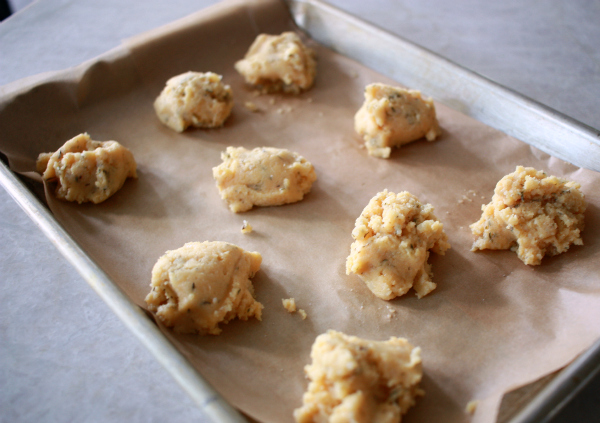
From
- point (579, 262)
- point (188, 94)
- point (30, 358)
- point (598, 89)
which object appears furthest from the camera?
point (598, 89)

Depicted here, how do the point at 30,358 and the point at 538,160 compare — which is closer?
the point at 30,358

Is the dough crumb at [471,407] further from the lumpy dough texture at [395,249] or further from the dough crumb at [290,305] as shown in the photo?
the dough crumb at [290,305]

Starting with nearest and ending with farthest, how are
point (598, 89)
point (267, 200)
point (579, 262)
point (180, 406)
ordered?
1. point (180, 406)
2. point (579, 262)
3. point (267, 200)
4. point (598, 89)

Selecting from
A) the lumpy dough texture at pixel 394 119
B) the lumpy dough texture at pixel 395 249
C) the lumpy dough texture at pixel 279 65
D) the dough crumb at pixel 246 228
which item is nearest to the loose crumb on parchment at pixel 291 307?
the lumpy dough texture at pixel 395 249

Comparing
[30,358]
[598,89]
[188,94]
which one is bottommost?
[598,89]

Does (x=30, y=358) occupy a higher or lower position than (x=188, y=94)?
lower

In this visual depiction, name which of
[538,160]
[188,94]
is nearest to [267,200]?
[188,94]

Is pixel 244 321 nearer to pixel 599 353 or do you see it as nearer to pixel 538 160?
pixel 599 353

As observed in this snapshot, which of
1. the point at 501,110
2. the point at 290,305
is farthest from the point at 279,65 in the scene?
the point at 290,305

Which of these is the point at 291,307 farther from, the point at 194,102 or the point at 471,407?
the point at 194,102
